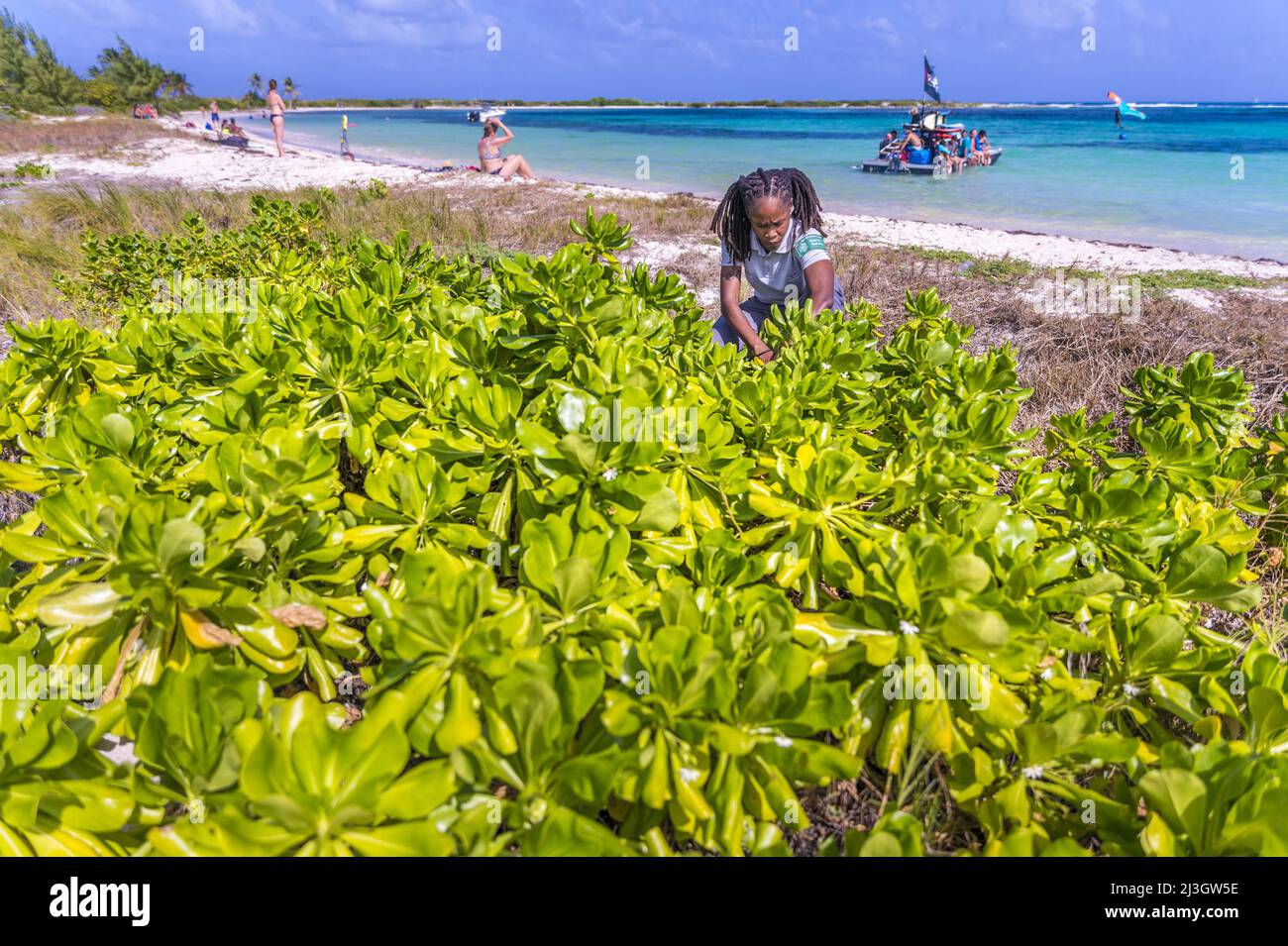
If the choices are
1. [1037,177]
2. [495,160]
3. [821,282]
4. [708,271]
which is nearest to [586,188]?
[495,160]

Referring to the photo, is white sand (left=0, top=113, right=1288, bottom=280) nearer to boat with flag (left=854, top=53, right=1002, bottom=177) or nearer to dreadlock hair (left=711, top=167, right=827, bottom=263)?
dreadlock hair (left=711, top=167, right=827, bottom=263)

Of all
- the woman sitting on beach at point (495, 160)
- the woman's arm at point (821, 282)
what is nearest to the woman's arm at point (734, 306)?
the woman's arm at point (821, 282)

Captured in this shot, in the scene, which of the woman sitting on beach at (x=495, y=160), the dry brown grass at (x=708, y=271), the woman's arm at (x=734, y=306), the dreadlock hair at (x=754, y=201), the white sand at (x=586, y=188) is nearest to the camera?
the woman's arm at (x=734, y=306)

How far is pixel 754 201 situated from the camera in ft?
12.0

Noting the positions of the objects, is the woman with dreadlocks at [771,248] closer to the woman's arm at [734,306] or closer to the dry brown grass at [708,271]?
the woman's arm at [734,306]

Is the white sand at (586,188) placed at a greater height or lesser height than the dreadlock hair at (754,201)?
greater

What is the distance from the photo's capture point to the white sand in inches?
324

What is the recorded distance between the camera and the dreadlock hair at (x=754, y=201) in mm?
3729

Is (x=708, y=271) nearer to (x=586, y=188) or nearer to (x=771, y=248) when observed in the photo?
(x=771, y=248)

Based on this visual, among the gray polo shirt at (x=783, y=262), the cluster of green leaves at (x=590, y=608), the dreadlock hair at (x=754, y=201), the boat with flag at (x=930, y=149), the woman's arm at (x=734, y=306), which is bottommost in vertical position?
the cluster of green leaves at (x=590, y=608)

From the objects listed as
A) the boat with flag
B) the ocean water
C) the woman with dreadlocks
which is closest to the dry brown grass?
the woman with dreadlocks

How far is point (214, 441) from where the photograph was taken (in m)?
1.50

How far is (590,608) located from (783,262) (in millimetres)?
3366

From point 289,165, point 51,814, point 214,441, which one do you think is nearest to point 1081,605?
point 51,814
